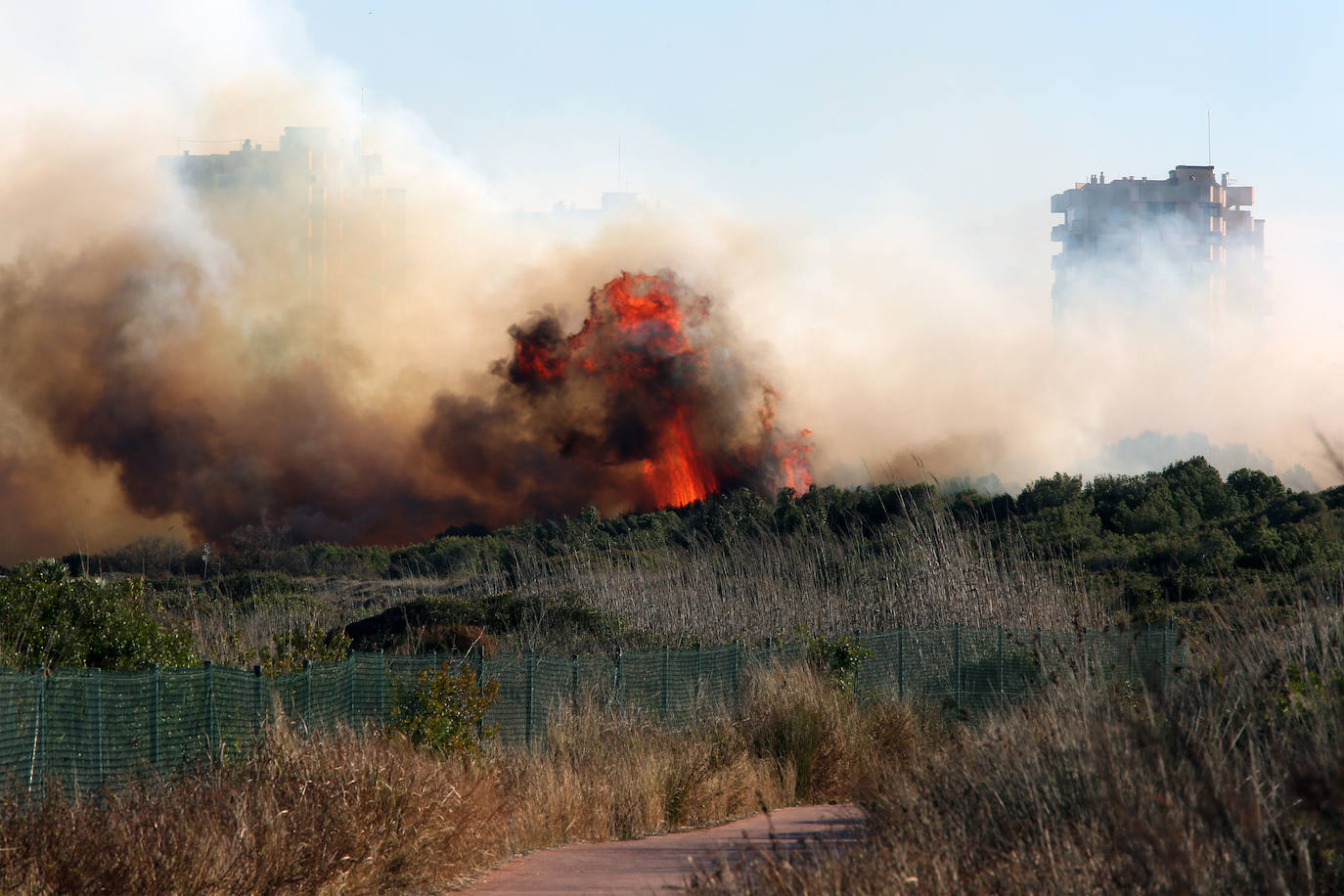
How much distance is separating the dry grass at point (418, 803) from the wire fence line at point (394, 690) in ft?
2.46

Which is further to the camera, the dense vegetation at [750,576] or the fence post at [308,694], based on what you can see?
the dense vegetation at [750,576]

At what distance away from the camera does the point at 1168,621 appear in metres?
28.0

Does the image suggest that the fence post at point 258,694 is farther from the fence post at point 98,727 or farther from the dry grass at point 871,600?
the dry grass at point 871,600

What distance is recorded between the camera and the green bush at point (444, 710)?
15.7m

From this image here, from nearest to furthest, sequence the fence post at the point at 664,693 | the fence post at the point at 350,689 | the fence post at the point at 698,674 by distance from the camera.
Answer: the fence post at the point at 350,689
the fence post at the point at 664,693
the fence post at the point at 698,674

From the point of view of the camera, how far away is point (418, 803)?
40.0 ft

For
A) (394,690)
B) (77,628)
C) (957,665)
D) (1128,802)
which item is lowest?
(1128,802)

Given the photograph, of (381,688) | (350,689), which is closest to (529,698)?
(381,688)

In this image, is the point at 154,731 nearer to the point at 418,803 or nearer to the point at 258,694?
the point at 258,694

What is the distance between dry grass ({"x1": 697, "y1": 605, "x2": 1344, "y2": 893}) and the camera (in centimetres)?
632

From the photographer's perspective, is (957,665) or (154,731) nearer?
(154,731)

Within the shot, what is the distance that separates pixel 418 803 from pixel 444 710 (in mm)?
3826

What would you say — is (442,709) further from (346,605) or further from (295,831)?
(346,605)

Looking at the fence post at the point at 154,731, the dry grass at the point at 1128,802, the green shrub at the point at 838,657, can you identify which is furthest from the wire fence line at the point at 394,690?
the dry grass at the point at 1128,802
